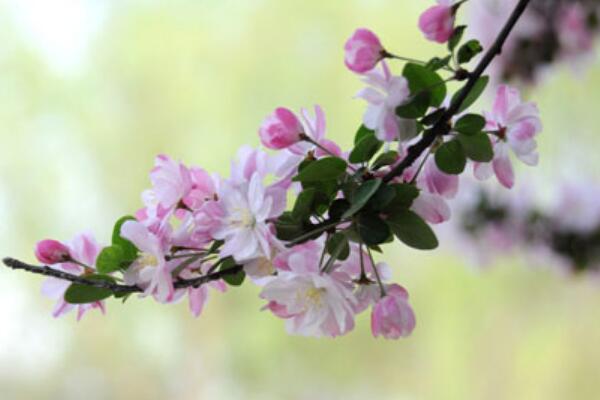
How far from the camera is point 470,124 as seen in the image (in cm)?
36

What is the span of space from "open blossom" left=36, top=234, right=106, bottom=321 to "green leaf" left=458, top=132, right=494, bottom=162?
0.19 metres

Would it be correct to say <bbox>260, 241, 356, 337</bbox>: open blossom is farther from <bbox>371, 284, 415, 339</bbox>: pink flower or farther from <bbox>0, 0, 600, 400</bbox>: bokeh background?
<bbox>0, 0, 600, 400</bbox>: bokeh background

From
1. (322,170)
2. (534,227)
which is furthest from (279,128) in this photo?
(534,227)

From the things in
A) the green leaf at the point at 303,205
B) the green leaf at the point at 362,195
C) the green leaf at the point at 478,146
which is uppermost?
the green leaf at the point at 478,146

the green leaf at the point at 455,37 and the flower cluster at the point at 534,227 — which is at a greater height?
the flower cluster at the point at 534,227

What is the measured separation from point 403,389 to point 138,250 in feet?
6.04

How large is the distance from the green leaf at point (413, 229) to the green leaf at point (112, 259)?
0.41 feet

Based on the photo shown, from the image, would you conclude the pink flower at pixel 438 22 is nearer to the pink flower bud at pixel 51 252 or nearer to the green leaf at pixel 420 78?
the green leaf at pixel 420 78

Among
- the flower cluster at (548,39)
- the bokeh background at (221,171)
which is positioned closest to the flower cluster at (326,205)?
the flower cluster at (548,39)

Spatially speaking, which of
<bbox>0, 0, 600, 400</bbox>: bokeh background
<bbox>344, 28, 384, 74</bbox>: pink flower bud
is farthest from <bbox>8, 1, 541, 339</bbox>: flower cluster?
<bbox>0, 0, 600, 400</bbox>: bokeh background

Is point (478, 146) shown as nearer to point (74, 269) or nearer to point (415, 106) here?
point (415, 106)

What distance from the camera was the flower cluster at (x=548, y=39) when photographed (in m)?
1.23

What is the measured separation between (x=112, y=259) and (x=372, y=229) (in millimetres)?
121

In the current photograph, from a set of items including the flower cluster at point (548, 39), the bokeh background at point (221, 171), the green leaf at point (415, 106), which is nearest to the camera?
the green leaf at point (415, 106)
